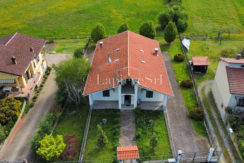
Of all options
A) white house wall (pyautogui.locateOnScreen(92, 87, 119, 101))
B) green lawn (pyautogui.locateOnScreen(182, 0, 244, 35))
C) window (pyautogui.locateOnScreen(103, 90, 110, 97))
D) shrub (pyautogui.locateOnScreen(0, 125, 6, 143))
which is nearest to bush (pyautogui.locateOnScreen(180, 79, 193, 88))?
white house wall (pyautogui.locateOnScreen(92, 87, 119, 101))

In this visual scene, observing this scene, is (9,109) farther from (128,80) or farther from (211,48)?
(211,48)

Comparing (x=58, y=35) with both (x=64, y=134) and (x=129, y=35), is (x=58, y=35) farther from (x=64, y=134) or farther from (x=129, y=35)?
(x=64, y=134)

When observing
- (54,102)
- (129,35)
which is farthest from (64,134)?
(129,35)

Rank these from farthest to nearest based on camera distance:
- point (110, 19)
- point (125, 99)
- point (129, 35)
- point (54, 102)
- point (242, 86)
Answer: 1. point (110, 19)
2. point (129, 35)
3. point (54, 102)
4. point (125, 99)
5. point (242, 86)

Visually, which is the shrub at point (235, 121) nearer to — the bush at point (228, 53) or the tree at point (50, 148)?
the bush at point (228, 53)

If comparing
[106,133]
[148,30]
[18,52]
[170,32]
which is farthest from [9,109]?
[170,32]

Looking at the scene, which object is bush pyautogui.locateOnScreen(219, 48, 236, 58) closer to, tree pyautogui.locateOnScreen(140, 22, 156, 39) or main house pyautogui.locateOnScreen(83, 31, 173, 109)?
tree pyautogui.locateOnScreen(140, 22, 156, 39)

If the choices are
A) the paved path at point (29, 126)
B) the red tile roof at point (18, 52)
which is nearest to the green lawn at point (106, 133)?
the paved path at point (29, 126)
